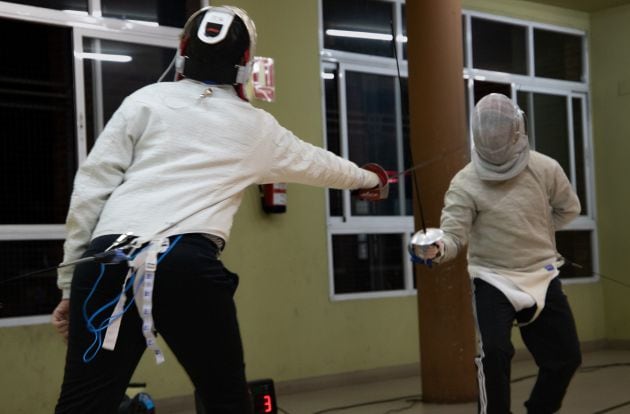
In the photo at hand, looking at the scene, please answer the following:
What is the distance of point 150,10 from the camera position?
15.8 feet

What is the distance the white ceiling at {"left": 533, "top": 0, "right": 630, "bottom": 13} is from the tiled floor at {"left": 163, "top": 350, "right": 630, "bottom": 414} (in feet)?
9.25

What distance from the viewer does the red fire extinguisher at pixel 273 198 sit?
5.07 meters

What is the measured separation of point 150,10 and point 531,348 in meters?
2.87

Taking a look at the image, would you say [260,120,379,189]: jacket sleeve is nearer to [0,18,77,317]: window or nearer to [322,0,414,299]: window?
[0,18,77,317]: window

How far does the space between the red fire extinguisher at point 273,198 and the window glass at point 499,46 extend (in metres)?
2.13

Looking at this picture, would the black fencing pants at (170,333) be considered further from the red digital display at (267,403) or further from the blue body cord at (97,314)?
the red digital display at (267,403)

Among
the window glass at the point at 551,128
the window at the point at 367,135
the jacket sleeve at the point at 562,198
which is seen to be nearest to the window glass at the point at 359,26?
the window at the point at 367,135

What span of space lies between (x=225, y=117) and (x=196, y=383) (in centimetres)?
62

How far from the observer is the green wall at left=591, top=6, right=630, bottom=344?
23.0 feet

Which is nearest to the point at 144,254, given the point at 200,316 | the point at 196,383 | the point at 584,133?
the point at 200,316

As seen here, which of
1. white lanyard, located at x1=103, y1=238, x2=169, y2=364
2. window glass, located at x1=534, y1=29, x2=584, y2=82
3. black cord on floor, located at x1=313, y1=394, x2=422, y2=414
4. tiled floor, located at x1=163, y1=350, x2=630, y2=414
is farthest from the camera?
window glass, located at x1=534, y1=29, x2=584, y2=82

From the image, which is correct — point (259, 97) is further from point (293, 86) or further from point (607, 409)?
point (607, 409)

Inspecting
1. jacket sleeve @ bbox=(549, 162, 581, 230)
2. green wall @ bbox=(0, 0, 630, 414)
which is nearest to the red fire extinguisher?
green wall @ bbox=(0, 0, 630, 414)

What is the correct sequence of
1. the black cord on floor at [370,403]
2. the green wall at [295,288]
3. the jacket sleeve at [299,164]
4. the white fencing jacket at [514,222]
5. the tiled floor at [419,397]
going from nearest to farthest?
1. the jacket sleeve at [299,164]
2. the white fencing jacket at [514,222]
3. the tiled floor at [419,397]
4. the black cord on floor at [370,403]
5. the green wall at [295,288]
